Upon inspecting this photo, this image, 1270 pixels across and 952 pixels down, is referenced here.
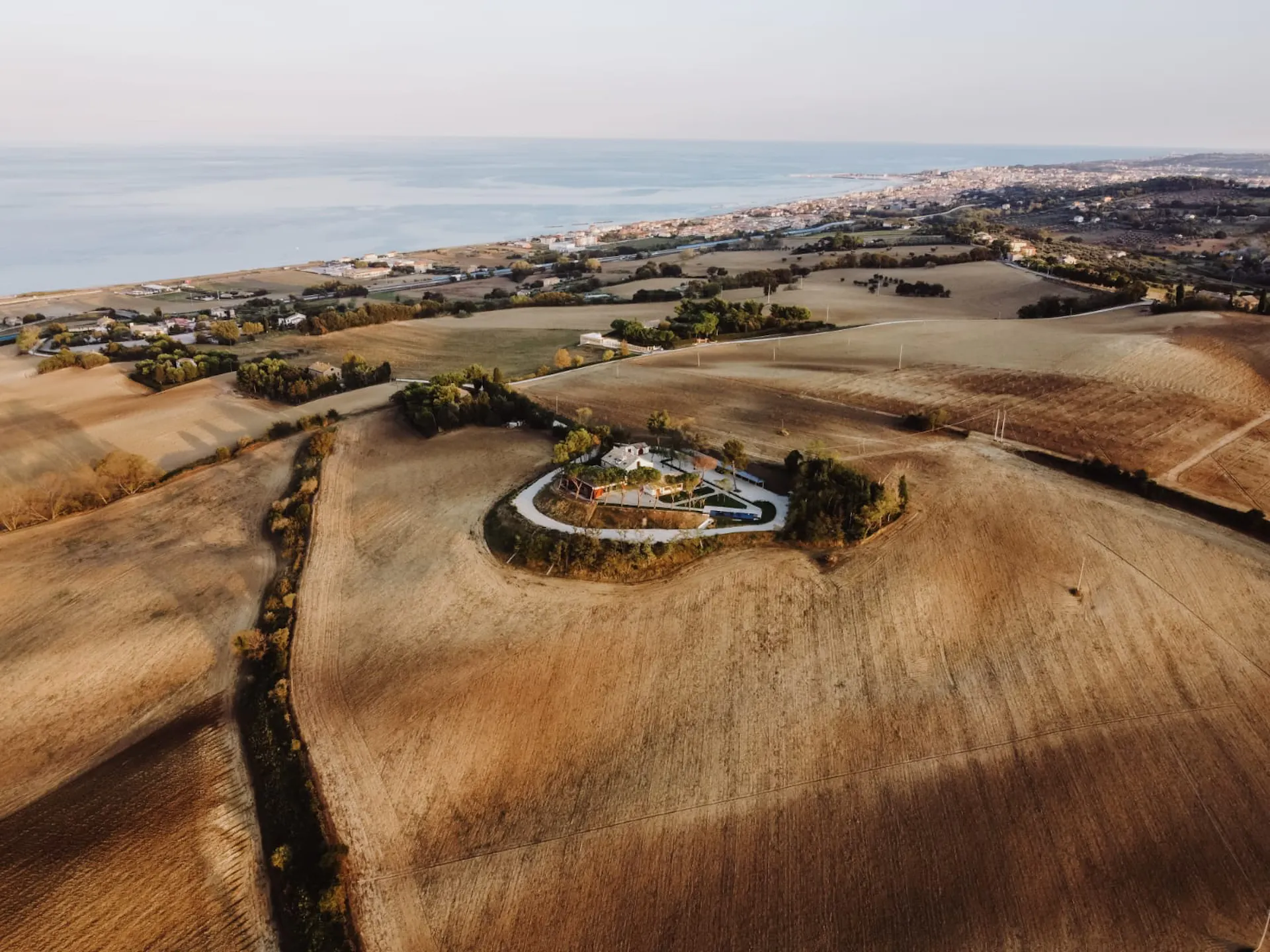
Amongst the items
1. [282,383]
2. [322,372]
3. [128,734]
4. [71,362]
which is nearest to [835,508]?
[128,734]

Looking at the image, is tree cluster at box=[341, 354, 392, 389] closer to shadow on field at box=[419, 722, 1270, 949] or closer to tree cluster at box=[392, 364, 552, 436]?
tree cluster at box=[392, 364, 552, 436]

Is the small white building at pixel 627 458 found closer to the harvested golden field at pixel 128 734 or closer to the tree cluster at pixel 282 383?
the harvested golden field at pixel 128 734

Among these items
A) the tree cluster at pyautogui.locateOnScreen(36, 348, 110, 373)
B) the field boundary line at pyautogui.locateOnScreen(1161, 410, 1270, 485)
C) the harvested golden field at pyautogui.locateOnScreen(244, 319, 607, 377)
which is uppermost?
the field boundary line at pyautogui.locateOnScreen(1161, 410, 1270, 485)

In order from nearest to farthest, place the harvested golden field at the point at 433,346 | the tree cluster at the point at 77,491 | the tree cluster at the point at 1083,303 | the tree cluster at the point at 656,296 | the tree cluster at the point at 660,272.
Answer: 1. the tree cluster at the point at 77,491
2. the tree cluster at the point at 1083,303
3. the harvested golden field at the point at 433,346
4. the tree cluster at the point at 656,296
5. the tree cluster at the point at 660,272

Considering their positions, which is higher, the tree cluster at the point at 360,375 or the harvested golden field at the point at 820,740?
the harvested golden field at the point at 820,740

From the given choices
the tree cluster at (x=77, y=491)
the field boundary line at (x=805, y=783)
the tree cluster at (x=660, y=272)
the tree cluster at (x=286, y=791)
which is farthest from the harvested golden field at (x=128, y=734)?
the tree cluster at (x=660, y=272)

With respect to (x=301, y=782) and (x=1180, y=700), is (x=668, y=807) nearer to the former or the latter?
(x=301, y=782)

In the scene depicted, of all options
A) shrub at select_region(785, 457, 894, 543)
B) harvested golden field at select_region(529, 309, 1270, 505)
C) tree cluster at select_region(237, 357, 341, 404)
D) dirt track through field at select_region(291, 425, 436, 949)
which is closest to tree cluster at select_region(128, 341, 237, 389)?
tree cluster at select_region(237, 357, 341, 404)

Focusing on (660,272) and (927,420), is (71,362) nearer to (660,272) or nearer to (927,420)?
(927,420)
